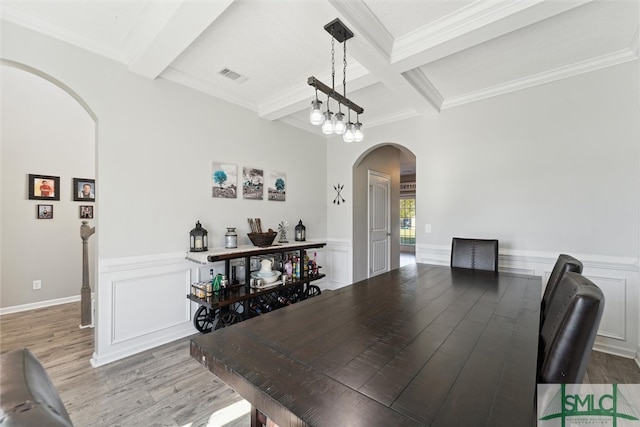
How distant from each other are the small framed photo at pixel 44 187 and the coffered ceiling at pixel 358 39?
252 centimetres

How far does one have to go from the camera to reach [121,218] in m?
2.48

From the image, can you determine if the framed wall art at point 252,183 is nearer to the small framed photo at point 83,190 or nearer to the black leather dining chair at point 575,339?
the small framed photo at point 83,190

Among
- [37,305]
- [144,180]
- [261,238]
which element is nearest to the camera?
[144,180]

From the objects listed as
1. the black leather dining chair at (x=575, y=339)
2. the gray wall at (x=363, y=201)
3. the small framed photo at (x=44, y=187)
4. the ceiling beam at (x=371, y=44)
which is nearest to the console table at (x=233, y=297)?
the gray wall at (x=363, y=201)

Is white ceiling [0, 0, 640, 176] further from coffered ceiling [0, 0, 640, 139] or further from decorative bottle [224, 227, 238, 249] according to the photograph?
decorative bottle [224, 227, 238, 249]

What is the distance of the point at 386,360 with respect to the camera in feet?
3.43

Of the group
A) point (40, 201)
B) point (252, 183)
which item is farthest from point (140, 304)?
point (40, 201)

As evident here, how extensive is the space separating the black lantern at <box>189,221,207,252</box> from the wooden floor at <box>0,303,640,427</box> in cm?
97

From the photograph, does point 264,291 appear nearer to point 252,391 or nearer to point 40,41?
point 252,391

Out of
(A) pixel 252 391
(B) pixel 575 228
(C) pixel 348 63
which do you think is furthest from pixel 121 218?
(B) pixel 575 228

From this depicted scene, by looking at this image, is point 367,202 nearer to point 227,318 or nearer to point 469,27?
point 227,318

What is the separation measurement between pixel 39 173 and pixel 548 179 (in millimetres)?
6340

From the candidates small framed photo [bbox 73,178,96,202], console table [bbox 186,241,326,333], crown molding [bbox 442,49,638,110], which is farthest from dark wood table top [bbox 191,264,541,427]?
small framed photo [bbox 73,178,96,202]

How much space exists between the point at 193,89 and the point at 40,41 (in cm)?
117
